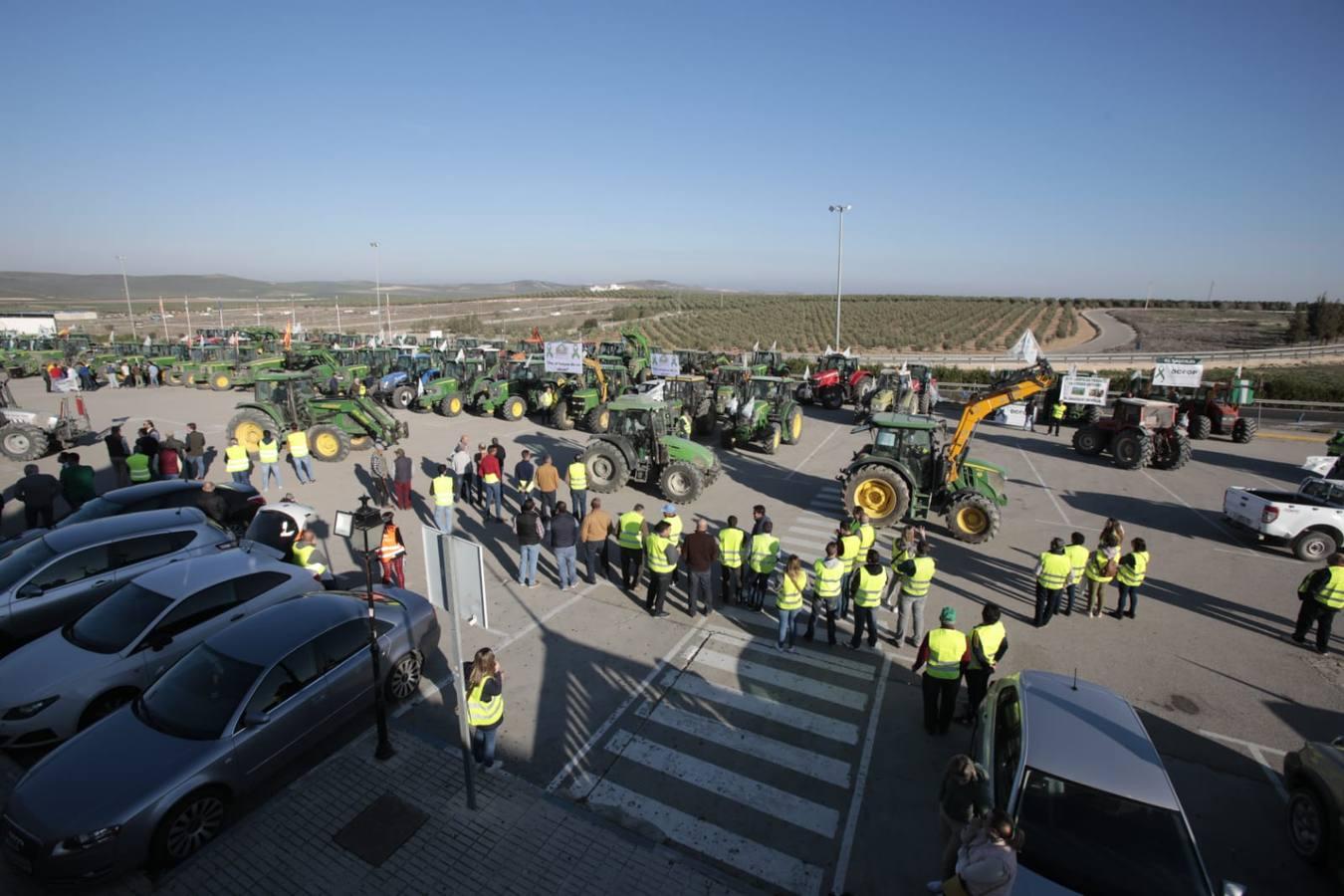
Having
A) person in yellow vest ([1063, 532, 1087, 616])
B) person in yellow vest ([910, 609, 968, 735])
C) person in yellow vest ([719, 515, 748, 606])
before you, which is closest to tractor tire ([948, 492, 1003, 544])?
person in yellow vest ([1063, 532, 1087, 616])

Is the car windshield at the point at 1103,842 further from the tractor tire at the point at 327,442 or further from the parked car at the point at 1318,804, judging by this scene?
the tractor tire at the point at 327,442

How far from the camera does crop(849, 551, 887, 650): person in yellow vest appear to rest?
7.99 metres

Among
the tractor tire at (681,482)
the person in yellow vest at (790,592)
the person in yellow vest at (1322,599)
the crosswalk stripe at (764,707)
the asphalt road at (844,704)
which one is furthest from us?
the tractor tire at (681,482)

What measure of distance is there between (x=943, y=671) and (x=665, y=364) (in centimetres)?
1890

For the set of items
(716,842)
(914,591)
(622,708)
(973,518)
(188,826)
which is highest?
(914,591)

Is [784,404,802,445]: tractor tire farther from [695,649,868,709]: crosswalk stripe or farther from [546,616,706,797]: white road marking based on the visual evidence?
[695,649,868,709]: crosswalk stripe

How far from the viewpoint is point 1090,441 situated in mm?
19672

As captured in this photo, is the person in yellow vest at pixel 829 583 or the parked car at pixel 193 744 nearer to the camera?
the parked car at pixel 193 744

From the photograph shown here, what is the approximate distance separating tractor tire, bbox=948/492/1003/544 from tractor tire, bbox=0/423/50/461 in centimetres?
2178

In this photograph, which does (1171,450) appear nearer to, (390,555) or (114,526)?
(390,555)

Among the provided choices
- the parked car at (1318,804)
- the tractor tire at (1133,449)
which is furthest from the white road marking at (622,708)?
the tractor tire at (1133,449)

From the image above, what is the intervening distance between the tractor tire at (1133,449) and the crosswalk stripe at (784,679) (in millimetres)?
15335

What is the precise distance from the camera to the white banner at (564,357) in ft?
70.9

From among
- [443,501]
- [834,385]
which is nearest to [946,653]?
[443,501]
